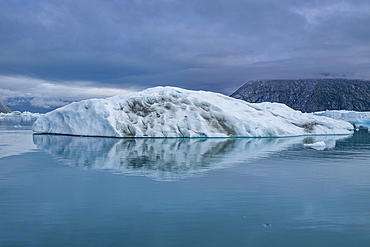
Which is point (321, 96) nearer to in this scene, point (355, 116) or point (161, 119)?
point (355, 116)

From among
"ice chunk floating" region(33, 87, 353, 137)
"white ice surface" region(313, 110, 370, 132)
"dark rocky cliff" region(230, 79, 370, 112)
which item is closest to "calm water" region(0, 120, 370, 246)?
"ice chunk floating" region(33, 87, 353, 137)

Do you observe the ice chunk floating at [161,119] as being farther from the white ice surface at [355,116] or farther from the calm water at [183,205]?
the white ice surface at [355,116]

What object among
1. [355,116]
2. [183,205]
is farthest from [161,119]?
[355,116]

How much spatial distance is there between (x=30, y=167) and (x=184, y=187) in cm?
741

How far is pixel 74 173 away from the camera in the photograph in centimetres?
1167

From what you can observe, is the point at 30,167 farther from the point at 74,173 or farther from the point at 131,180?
the point at 131,180

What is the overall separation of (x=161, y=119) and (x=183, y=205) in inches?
901

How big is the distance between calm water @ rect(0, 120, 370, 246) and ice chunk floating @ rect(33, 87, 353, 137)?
1601cm

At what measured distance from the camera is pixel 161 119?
3031 cm

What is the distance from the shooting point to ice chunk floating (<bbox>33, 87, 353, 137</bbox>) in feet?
96.5

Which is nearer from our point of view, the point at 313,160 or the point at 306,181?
the point at 306,181

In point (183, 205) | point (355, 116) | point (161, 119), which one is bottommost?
point (183, 205)

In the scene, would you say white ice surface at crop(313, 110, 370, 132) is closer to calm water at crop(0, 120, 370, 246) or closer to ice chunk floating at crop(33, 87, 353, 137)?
ice chunk floating at crop(33, 87, 353, 137)

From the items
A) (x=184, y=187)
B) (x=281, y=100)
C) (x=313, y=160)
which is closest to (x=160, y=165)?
(x=184, y=187)
